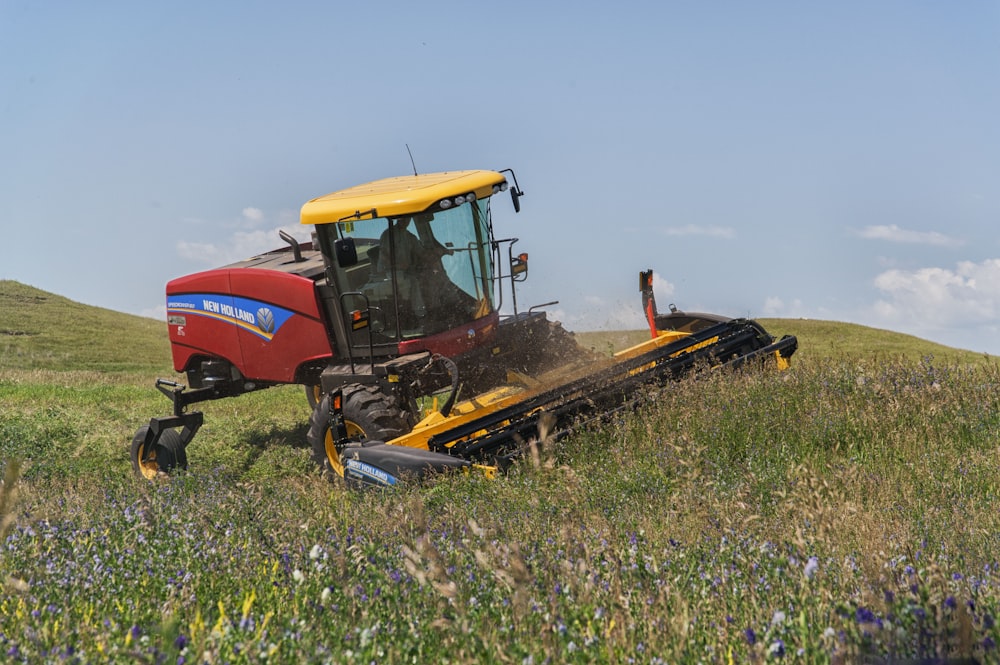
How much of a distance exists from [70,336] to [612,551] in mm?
33225

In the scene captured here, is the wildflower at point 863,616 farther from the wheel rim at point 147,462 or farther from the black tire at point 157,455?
the wheel rim at point 147,462

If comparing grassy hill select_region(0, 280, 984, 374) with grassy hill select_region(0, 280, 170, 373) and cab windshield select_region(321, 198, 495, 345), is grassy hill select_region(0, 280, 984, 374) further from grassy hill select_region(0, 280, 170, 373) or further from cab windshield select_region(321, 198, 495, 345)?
cab windshield select_region(321, 198, 495, 345)

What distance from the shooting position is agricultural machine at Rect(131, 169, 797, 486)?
8.50m

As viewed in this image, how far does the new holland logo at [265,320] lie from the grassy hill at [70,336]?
1718 centimetres

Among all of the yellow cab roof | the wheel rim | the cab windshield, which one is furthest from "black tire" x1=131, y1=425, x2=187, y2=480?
the yellow cab roof

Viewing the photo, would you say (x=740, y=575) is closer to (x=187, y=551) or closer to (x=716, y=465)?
(x=187, y=551)

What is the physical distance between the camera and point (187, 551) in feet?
13.1

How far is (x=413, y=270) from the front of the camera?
382 inches

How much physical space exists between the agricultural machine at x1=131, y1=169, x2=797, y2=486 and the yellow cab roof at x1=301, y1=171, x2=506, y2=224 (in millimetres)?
20

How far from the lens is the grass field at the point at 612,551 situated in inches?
101

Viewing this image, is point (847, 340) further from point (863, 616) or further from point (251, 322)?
point (863, 616)

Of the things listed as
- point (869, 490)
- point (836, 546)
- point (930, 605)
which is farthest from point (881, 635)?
point (869, 490)

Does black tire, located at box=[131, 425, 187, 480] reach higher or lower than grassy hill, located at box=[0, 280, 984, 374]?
higher

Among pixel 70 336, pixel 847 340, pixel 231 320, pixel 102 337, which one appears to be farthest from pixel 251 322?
pixel 102 337
